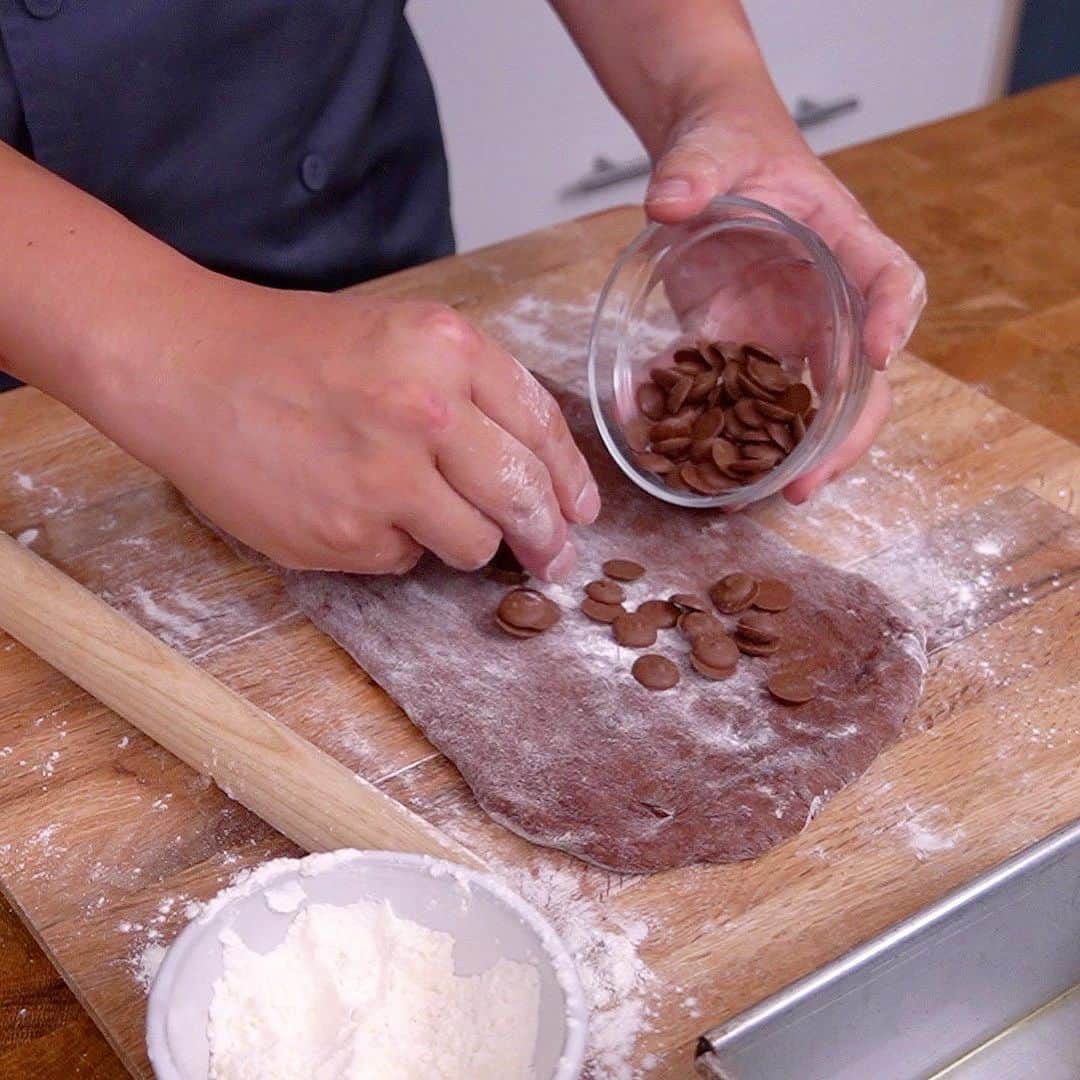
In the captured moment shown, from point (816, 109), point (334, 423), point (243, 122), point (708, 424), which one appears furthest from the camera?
point (816, 109)

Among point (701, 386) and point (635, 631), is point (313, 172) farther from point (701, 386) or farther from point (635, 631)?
point (635, 631)

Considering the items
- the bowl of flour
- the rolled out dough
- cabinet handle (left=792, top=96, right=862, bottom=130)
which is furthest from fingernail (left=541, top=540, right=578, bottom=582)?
cabinet handle (left=792, top=96, right=862, bottom=130)

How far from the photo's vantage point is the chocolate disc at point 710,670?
1.00 metres

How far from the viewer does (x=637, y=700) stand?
3.25ft

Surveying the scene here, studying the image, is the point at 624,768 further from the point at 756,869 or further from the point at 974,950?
the point at 974,950

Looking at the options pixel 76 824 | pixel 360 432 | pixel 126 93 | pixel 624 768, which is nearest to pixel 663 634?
pixel 624 768

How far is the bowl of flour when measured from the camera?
26.7 inches

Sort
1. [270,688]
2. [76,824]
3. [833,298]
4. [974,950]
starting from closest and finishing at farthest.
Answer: [974,950] < [76,824] < [270,688] < [833,298]

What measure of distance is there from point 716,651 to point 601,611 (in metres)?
0.09

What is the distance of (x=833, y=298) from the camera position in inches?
44.2

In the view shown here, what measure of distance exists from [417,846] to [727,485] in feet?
1.45

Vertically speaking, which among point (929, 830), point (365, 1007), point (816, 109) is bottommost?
point (816, 109)

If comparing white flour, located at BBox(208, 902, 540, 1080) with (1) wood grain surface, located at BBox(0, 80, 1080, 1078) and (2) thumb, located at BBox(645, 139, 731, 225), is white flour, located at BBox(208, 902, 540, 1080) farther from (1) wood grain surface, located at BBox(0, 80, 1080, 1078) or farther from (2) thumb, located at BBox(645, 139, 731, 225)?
(2) thumb, located at BBox(645, 139, 731, 225)

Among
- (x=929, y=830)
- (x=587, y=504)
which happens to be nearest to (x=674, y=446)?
(x=587, y=504)
